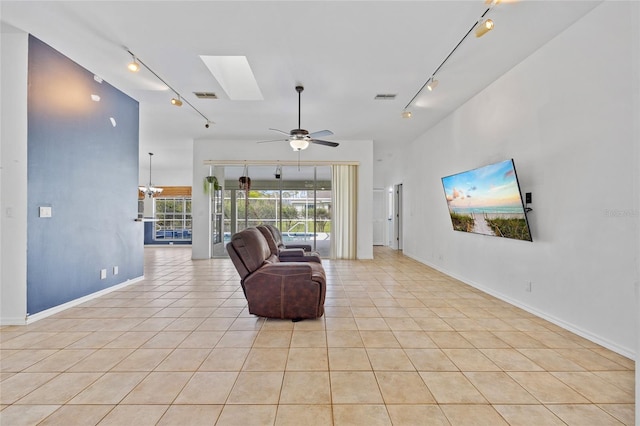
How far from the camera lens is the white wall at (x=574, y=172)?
96.0 inches

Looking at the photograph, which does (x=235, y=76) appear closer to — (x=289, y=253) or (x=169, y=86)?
(x=169, y=86)

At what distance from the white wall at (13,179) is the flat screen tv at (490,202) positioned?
5.49 meters

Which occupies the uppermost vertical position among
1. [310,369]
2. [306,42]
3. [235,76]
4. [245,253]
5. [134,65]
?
[235,76]

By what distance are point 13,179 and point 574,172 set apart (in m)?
5.82

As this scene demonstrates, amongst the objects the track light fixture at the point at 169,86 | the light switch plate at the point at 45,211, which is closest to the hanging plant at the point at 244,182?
the track light fixture at the point at 169,86

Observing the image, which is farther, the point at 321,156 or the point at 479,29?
the point at 321,156

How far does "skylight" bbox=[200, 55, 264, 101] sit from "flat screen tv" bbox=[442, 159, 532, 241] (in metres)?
3.52

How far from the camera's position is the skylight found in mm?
3945

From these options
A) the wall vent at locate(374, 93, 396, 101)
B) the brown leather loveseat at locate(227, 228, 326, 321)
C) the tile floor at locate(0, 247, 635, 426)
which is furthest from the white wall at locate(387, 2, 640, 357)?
the brown leather loveseat at locate(227, 228, 326, 321)

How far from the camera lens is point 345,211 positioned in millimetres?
7500

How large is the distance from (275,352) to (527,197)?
11.0ft

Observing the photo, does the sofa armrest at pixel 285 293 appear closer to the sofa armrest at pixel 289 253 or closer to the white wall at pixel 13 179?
the sofa armrest at pixel 289 253

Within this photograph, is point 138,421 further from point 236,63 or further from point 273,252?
point 236,63

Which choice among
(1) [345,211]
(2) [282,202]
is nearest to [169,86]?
(2) [282,202]
